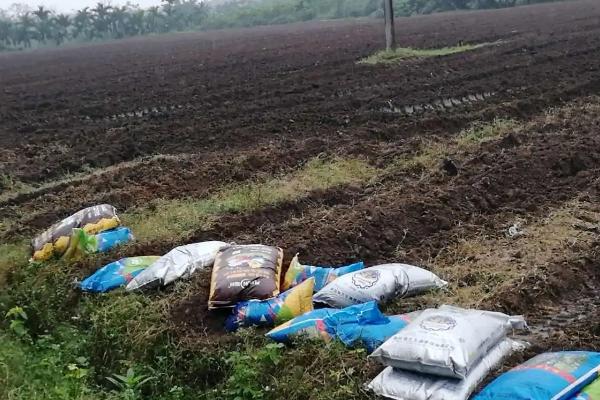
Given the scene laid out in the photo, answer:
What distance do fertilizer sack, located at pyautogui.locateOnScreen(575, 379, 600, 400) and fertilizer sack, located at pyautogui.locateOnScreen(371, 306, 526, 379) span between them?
1.73ft

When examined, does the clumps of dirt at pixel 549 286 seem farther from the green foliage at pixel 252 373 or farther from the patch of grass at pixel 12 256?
the patch of grass at pixel 12 256

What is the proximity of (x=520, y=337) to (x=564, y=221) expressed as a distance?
2.15 metres

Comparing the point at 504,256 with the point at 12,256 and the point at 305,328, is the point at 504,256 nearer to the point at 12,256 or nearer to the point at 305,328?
the point at 305,328

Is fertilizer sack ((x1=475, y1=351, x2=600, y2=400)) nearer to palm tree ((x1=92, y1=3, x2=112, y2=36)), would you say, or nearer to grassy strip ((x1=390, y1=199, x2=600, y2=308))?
grassy strip ((x1=390, y1=199, x2=600, y2=308))

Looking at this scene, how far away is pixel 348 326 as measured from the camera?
420 centimetres

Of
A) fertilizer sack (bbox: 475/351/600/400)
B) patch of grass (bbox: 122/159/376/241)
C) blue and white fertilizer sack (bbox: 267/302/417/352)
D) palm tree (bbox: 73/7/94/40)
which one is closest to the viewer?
fertilizer sack (bbox: 475/351/600/400)

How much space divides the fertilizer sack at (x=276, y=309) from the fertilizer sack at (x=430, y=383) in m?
0.98

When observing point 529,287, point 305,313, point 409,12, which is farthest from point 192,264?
point 409,12

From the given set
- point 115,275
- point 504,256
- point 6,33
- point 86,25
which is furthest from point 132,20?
point 504,256

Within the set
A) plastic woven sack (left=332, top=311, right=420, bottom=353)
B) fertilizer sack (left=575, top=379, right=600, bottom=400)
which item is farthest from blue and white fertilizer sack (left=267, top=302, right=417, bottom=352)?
fertilizer sack (left=575, top=379, right=600, bottom=400)

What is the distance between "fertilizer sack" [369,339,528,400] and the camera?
344 cm

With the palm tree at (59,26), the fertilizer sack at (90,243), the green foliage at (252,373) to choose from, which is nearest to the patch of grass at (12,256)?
the fertilizer sack at (90,243)

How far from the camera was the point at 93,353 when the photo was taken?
16.4 ft

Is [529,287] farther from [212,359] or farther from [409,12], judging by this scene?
[409,12]
